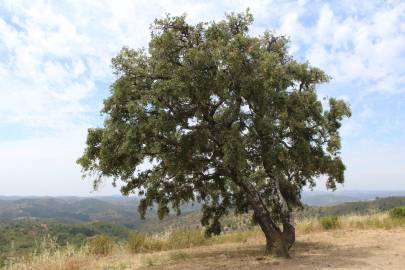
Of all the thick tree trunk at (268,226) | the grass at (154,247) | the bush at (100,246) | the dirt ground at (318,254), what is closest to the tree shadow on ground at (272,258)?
the dirt ground at (318,254)

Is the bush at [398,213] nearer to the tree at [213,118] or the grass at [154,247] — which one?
the grass at [154,247]

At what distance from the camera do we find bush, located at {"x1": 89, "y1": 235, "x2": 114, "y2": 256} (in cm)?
1744

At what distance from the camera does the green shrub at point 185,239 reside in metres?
19.1

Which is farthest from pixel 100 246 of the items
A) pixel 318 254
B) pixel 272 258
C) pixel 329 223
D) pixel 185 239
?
pixel 329 223

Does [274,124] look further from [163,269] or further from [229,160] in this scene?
[163,269]

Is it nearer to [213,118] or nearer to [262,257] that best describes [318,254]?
[262,257]

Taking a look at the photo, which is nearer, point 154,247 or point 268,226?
point 268,226

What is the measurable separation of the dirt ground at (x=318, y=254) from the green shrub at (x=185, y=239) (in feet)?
3.78

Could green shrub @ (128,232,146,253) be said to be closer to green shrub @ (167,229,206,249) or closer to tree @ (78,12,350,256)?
green shrub @ (167,229,206,249)

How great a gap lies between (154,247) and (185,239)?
1.59 meters

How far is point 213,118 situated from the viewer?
13.8m

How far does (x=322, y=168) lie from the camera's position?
14.1 metres

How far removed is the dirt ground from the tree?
1099 mm

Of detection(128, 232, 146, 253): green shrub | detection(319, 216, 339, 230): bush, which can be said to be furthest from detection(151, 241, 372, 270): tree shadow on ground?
detection(319, 216, 339, 230): bush
